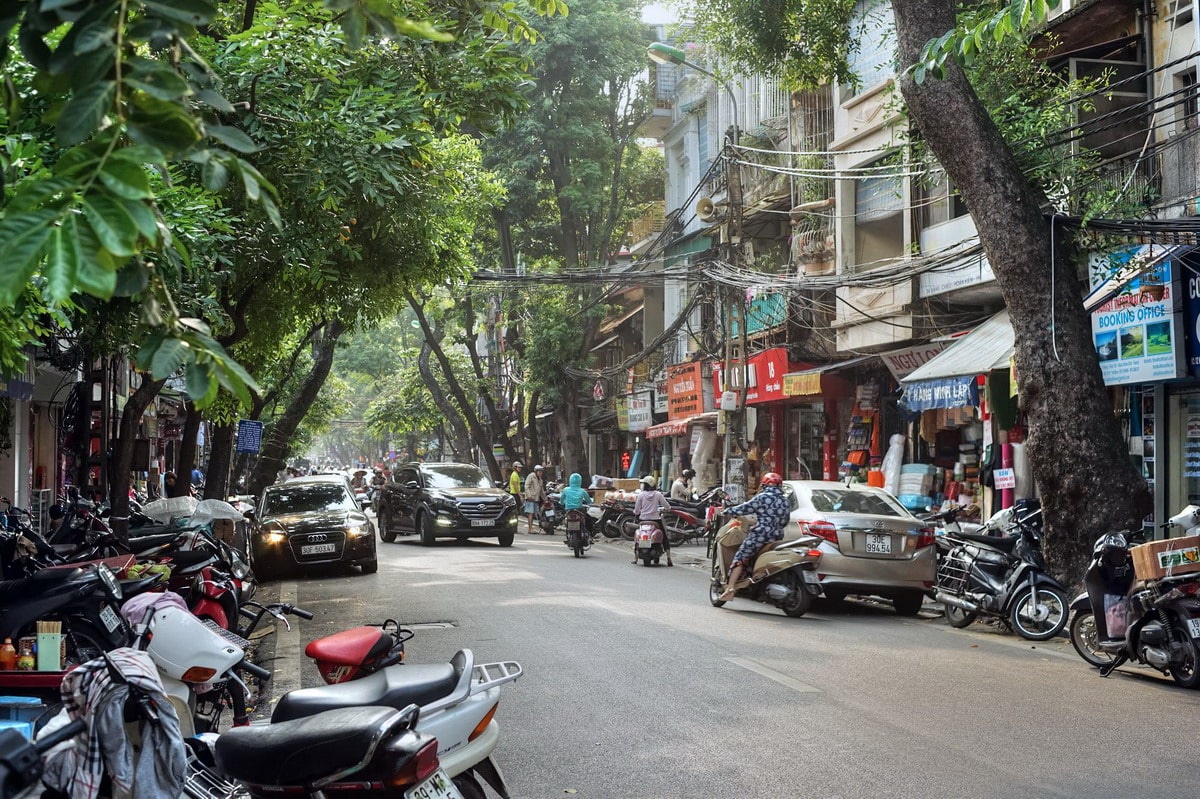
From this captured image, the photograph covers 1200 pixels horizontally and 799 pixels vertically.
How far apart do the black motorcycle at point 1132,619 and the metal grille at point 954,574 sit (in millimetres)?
2124

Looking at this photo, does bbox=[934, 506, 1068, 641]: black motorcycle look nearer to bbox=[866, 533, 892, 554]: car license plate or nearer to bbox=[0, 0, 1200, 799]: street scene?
bbox=[0, 0, 1200, 799]: street scene

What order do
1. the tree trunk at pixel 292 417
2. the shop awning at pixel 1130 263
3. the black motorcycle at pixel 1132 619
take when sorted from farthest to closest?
the tree trunk at pixel 292 417 < the shop awning at pixel 1130 263 < the black motorcycle at pixel 1132 619

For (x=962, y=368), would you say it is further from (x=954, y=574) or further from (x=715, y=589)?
(x=715, y=589)

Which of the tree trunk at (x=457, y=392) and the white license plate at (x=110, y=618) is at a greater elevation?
the tree trunk at (x=457, y=392)

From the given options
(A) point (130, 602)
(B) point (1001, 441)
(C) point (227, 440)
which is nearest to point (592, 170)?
(C) point (227, 440)

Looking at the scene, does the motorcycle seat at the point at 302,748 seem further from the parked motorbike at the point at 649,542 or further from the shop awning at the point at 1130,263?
the parked motorbike at the point at 649,542

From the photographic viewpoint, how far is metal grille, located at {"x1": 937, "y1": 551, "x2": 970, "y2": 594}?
12391 millimetres

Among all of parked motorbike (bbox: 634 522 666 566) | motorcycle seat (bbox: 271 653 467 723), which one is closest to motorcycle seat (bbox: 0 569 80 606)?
motorcycle seat (bbox: 271 653 467 723)

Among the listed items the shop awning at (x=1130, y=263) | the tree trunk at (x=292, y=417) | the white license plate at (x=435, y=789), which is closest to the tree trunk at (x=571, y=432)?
the tree trunk at (x=292, y=417)

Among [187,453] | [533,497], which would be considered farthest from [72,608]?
[533,497]

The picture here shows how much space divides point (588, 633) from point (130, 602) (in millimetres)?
5538

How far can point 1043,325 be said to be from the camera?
40.8 feet

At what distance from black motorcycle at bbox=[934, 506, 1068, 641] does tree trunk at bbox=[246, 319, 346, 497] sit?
15.4 metres

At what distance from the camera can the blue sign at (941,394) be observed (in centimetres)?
1641
